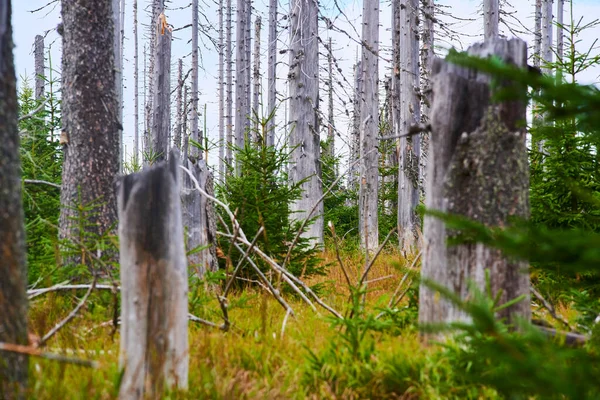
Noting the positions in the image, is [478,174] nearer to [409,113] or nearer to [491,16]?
[409,113]

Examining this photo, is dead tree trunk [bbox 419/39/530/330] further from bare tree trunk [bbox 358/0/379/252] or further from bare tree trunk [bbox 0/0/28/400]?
bare tree trunk [bbox 358/0/379/252]

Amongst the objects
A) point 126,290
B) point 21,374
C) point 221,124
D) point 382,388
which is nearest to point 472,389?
point 382,388

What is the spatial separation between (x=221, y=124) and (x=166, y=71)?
14.0 meters

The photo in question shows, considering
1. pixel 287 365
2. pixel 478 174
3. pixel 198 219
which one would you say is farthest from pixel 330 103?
pixel 287 365

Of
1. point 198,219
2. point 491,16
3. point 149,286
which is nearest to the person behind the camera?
point 149,286

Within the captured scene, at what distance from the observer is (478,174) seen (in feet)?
8.87

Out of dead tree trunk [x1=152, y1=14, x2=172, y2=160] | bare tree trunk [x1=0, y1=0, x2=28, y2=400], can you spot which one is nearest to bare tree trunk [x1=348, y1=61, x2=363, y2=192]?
dead tree trunk [x1=152, y1=14, x2=172, y2=160]

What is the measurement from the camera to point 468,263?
8.91ft

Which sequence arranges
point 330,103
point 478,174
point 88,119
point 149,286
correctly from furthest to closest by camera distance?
point 330,103
point 88,119
point 478,174
point 149,286

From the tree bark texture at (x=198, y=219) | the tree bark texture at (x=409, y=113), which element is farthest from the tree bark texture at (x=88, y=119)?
the tree bark texture at (x=409, y=113)

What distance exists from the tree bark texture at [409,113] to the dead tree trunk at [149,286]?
8.60 meters

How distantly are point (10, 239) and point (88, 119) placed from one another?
3.59 m

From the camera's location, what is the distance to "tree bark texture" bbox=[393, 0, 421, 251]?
33.7 feet

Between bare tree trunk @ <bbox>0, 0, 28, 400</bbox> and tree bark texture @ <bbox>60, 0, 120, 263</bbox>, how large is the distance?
3.24m
